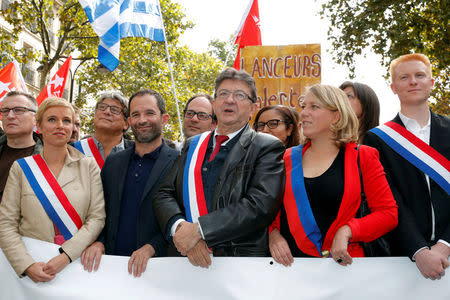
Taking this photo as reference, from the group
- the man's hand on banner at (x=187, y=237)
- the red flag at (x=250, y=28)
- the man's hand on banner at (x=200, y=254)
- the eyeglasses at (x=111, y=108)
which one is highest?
the red flag at (x=250, y=28)

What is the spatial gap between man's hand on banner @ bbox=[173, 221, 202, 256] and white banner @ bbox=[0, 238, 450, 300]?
0.27 meters

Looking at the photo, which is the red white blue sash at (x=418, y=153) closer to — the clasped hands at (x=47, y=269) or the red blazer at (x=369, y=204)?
the red blazer at (x=369, y=204)

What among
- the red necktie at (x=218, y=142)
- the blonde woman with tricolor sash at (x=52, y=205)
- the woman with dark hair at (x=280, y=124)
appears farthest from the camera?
the woman with dark hair at (x=280, y=124)

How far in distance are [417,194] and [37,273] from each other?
96.1 inches

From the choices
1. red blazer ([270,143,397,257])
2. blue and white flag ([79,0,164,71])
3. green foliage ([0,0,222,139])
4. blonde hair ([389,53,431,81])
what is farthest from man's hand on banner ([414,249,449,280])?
green foliage ([0,0,222,139])

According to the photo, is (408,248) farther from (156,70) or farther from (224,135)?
(156,70)

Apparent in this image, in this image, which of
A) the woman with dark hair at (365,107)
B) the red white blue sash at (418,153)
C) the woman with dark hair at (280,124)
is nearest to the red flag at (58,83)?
the woman with dark hair at (280,124)

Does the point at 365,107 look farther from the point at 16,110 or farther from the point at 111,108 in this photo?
the point at 16,110

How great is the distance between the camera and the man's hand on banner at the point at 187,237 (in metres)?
2.56

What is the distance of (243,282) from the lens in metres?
2.71

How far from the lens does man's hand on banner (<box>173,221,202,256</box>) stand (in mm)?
2556

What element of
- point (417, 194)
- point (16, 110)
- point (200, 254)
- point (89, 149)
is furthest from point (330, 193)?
point (16, 110)

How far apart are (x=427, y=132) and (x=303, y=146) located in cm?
84

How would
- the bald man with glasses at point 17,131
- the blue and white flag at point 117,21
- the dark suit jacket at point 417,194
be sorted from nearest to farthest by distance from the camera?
the dark suit jacket at point 417,194
the bald man with glasses at point 17,131
the blue and white flag at point 117,21
